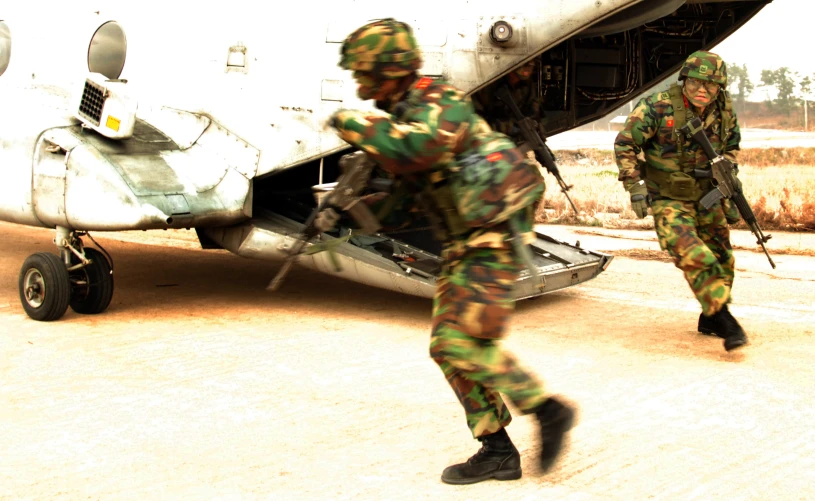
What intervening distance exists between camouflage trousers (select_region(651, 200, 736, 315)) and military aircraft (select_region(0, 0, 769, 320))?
1.17 metres

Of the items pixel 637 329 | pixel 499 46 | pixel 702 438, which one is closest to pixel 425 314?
pixel 637 329

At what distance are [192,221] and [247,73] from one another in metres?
1.27

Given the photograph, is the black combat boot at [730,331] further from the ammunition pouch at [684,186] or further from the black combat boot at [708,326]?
the ammunition pouch at [684,186]

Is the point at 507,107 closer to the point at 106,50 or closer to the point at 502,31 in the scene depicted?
the point at 502,31

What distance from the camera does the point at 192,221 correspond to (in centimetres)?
745

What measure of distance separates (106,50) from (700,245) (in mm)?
5055

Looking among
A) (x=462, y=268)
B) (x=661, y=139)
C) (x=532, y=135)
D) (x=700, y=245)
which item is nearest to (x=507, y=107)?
(x=532, y=135)

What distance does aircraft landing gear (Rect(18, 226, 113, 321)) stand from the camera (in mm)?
7355

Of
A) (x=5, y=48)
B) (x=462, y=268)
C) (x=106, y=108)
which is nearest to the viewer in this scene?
(x=462, y=268)

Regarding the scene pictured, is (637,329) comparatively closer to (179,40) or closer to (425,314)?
(425,314)

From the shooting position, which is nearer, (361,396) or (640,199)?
(361,396)

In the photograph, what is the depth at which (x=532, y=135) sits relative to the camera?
27.7ft

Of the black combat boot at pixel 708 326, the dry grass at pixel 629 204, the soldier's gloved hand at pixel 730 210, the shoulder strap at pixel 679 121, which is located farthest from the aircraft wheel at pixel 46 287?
the dry grass at pixel 629 204

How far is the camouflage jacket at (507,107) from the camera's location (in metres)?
8.63
